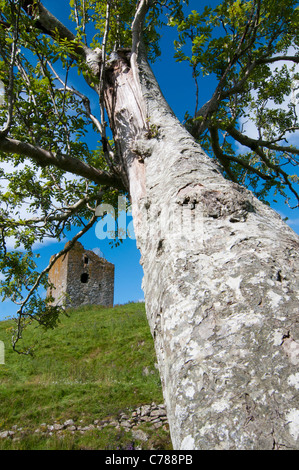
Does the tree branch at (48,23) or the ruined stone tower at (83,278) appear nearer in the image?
the tree branch at (48,23)

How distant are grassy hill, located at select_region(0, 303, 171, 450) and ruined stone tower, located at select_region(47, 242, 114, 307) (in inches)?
399

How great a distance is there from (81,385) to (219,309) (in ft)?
30.3

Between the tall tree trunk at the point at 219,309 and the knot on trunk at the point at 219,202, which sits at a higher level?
the knot on trunk at the point at 219,202

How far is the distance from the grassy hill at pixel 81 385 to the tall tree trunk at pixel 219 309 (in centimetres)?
425

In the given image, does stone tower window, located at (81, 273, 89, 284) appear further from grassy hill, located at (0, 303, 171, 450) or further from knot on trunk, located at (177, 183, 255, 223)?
knot on trunk, located at (177, 183, 255, 223)

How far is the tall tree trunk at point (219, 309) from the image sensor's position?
2.95 feet

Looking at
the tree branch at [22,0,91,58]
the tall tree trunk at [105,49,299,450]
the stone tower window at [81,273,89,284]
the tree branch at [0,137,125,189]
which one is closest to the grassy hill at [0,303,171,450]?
the tree branch at [0,137,125,189]

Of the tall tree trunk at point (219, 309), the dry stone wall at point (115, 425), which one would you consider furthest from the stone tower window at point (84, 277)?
the tall tree trunk at point (219, 309)

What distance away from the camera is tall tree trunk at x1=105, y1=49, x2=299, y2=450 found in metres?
0.90

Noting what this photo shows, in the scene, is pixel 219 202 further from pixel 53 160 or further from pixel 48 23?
pixel 48 23

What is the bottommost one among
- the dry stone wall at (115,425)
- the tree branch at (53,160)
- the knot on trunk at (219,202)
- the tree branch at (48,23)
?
the dry stone wall at (115,425)

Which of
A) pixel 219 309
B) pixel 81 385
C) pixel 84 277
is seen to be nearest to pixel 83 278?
pixel 84 277

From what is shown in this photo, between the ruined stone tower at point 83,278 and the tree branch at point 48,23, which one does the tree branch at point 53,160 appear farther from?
the ruined stone tower at point 83,278
